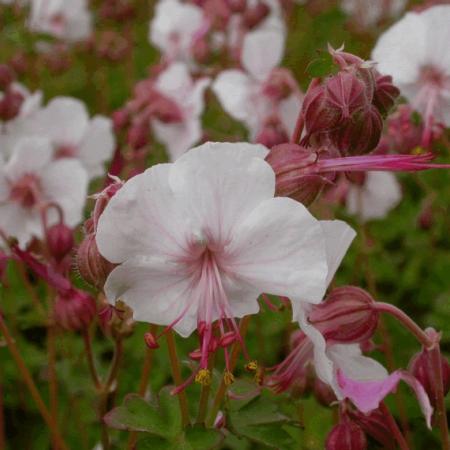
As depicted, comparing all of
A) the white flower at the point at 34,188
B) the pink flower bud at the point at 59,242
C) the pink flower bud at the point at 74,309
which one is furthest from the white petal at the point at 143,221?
the white flower at the point at 34,188

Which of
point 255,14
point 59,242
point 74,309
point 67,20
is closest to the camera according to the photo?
point 74,309

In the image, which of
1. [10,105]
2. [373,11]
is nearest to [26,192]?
[10,105]

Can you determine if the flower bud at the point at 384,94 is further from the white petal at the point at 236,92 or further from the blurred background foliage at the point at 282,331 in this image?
the white petal at the point at 236,92

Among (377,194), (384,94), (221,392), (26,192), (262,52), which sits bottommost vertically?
(377,194)

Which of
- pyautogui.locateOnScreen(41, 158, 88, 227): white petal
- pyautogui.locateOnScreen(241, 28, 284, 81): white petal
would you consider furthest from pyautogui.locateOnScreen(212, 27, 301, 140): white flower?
pyautogui.locateOnScreen(41, 158, 88, 227): white petal

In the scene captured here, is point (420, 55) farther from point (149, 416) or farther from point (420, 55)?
point (149, 416)

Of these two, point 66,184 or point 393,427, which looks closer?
point 393,427

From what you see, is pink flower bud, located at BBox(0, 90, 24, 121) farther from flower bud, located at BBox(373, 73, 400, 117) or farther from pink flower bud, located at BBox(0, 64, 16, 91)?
flower bud, located at BBox(373, 73, 400, 117)

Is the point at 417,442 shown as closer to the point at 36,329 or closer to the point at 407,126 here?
the point at 407,126
